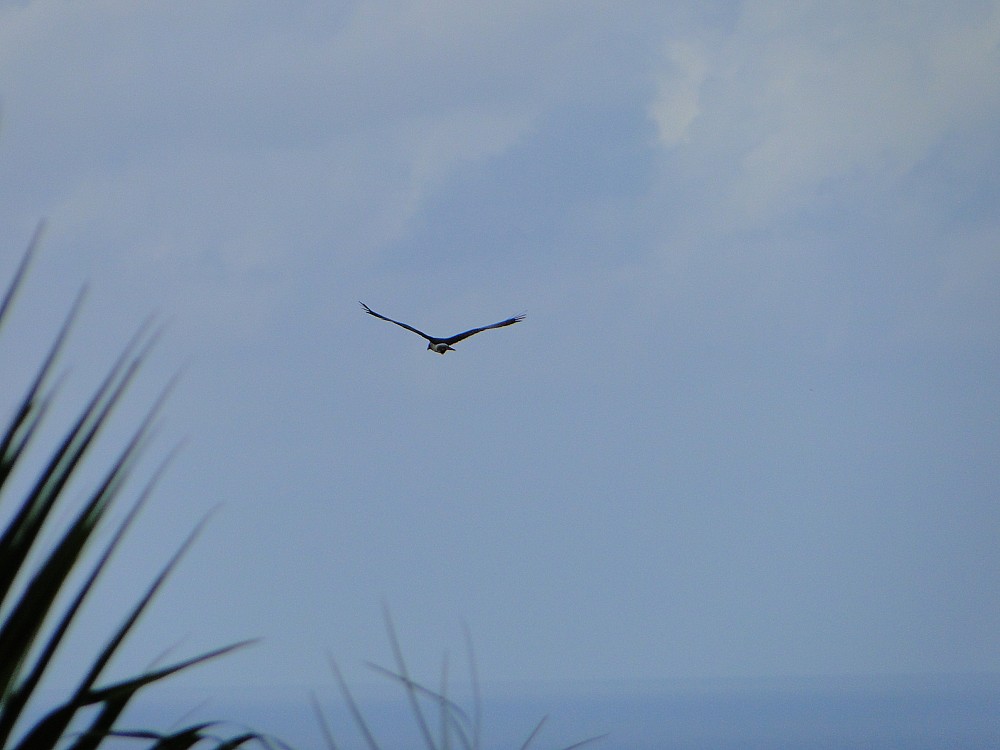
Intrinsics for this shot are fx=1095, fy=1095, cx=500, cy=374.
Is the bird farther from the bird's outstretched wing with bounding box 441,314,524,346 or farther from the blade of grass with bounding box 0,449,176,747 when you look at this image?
the blade of grass with bounding box 0,449,176,747

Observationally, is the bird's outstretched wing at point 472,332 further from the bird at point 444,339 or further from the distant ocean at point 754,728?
the distant ocean at point 754,728

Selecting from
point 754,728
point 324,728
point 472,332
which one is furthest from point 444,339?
point 754,728

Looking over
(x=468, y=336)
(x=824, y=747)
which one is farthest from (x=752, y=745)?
(x=468, y=336)

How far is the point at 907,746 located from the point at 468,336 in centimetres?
9669

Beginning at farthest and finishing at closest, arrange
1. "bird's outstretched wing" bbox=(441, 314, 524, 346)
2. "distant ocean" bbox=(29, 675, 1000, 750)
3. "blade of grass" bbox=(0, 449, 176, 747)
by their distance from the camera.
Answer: "distant ocean" bbox=(29, 675, 1000, 750), "bird's outstretched wing" bbox=(441, 314, 524, 346), "blade of grass" bbox=(0, 449, 176, 747)

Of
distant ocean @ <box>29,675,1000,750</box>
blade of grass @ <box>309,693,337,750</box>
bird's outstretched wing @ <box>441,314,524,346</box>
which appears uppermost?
distant ocean @ <box>29,675,1000,750</box>

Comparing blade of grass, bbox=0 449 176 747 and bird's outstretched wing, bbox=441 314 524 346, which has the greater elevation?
bird's outstretched wing, bbox=441 314 524 346

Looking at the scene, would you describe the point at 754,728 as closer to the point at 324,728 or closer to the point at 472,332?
the point at 472,332

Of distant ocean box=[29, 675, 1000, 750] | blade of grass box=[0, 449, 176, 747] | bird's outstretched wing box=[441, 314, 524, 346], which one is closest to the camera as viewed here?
blade of grass box=[0, 449, 176, 747]

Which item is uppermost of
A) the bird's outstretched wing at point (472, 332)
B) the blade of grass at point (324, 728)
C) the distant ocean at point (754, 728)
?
the distant ocean at point (754, 728)

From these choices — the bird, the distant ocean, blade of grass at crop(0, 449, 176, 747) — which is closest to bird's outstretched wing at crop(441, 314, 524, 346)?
the bird

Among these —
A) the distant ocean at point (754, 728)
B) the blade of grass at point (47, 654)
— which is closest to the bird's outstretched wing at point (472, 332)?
the blade of grass at point (47, 654)

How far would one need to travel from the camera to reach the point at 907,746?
293ft

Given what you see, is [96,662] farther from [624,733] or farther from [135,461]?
[624,733]
